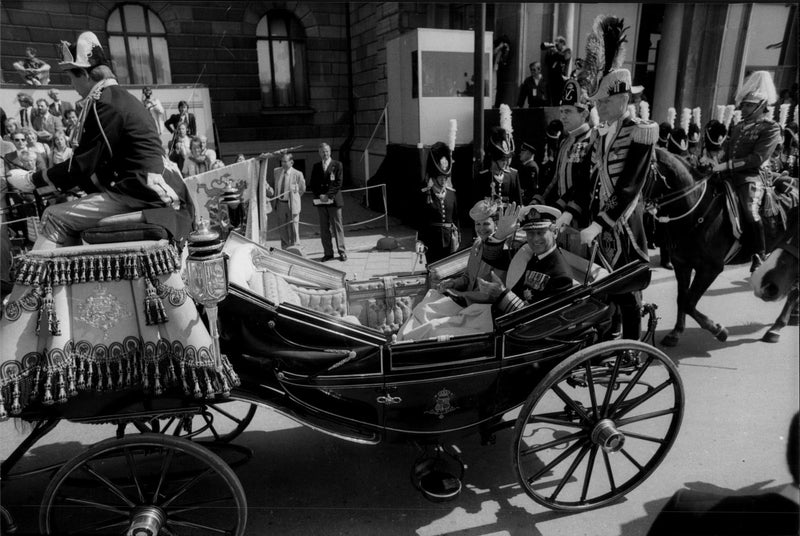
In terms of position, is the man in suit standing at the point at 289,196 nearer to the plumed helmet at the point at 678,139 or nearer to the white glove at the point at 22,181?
the white glove at the point at 22,181

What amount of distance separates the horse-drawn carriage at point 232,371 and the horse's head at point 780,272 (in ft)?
1.90

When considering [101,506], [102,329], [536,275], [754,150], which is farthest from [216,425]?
[754,150]

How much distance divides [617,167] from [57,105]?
10.3 m

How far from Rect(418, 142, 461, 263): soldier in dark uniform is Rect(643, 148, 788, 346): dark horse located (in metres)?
1.91

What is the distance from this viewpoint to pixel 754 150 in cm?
467

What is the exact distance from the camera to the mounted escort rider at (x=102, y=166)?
2340 mm

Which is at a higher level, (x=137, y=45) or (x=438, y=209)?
(x=137, y=45)

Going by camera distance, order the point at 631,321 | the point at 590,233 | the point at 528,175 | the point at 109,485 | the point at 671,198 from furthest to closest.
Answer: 1. the point at 528,175
2. the point at 671,198
3. the point at 631,321
4. the point at 590,233
5. the point at 109,485

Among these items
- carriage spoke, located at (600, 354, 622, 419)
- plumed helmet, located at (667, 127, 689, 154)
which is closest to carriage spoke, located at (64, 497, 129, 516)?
carriage spoke, located at (600, 354, 622, 419)

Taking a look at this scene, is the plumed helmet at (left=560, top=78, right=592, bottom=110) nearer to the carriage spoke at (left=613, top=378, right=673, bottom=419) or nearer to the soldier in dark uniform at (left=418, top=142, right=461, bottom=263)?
the soldier in dark uniform at (left=418, top=142, right=461, bottom=263)

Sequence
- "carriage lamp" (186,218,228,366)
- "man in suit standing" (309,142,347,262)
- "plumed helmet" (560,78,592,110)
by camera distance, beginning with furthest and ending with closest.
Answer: "man in suit standing" (309,142,347,262)
"plumed helmet" (560,78,592,110)
"carriage lamp" (186,218,228,366)

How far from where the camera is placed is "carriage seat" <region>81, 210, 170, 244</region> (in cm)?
238

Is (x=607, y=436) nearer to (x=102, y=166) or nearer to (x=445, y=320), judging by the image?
(x=445, y=320)

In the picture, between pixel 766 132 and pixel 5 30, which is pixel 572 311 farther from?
pixel 5 30
